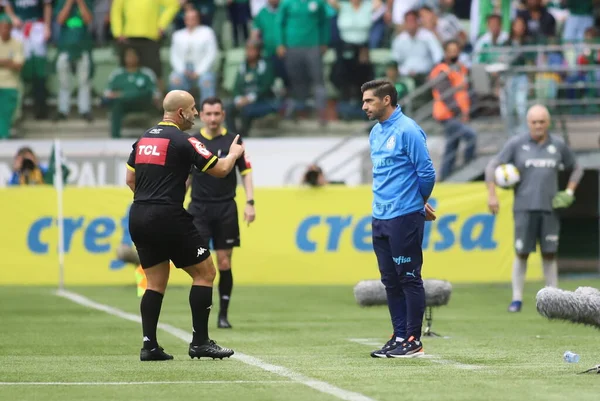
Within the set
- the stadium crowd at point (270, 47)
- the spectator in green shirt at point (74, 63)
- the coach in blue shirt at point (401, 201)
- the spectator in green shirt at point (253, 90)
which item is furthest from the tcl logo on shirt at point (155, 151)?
the spectator in green shirt at point (74, 63)

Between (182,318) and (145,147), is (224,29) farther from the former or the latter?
(145,147)

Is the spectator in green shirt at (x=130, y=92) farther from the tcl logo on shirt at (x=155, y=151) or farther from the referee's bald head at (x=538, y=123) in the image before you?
the tcl logo on shirt at (x=155, y=151)

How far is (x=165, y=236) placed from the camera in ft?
33.2

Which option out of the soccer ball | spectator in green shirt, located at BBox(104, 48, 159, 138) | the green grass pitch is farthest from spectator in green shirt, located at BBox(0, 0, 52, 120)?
the soccer ball

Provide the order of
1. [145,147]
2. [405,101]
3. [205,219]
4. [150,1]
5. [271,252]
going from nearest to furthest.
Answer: [145,147]
[205,219]
[271,252]
[405,101]
[150,1]

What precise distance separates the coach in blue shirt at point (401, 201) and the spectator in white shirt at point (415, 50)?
13532mm

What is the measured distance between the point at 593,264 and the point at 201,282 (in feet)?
45.6

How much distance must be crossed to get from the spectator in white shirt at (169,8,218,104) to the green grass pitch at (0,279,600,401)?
300 inches

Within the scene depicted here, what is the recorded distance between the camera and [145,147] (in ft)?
33.3

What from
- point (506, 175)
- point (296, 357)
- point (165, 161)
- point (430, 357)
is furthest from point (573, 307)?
point (506, 175)

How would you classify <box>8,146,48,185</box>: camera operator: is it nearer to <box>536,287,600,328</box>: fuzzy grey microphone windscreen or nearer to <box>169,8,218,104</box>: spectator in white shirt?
<box>169,8,218,104</box>: spectator in white shirt

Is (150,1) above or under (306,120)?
above

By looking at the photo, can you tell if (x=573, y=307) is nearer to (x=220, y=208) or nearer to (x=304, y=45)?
(x=220, y=208)

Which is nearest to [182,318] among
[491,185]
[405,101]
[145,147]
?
[491,185]
